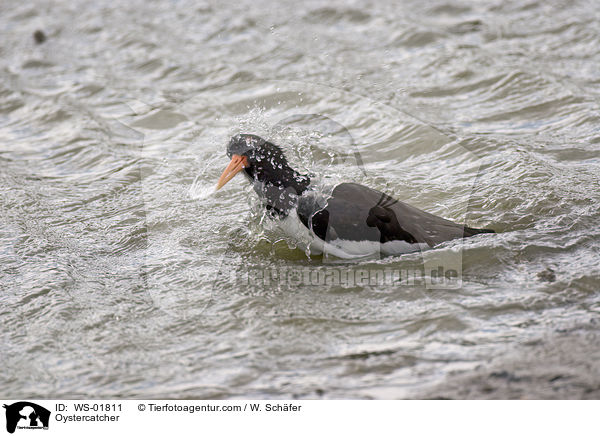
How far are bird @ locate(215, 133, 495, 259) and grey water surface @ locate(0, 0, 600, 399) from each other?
0.41 feet

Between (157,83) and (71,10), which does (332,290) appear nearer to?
(157,83)

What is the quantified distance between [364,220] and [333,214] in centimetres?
21

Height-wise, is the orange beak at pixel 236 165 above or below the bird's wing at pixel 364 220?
above

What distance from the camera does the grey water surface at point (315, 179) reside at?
150 inches

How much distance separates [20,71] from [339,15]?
4.63m

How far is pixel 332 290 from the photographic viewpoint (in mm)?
4547

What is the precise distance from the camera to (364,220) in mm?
4676

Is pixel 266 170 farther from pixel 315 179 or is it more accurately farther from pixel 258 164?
pixel 315 179

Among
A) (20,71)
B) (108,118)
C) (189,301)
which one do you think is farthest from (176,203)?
(20,71)
